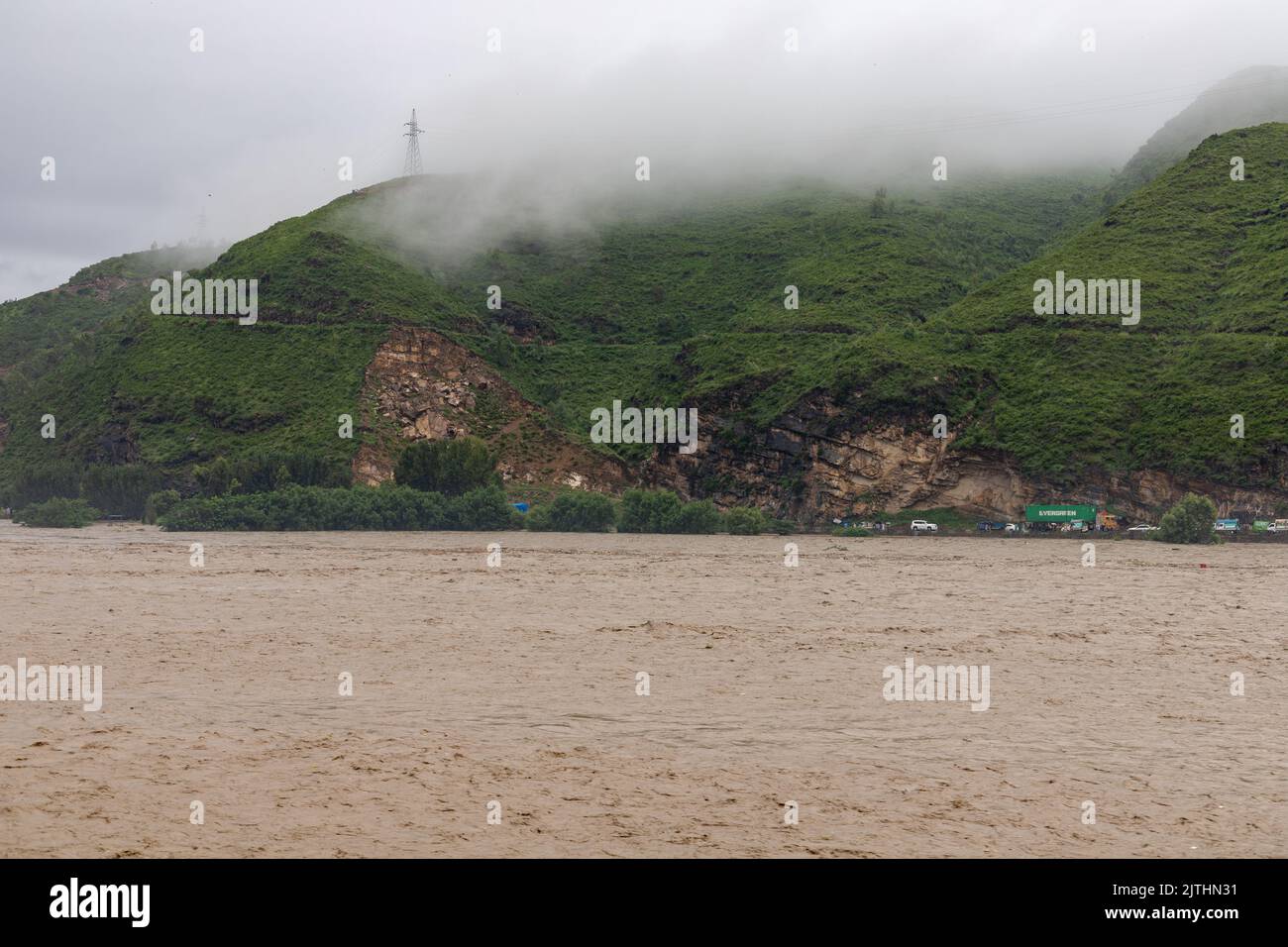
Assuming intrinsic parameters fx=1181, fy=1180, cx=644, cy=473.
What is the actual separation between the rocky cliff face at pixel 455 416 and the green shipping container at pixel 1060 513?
133 feet

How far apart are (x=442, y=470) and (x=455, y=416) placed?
84.5 feet

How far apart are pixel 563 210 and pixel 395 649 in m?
150

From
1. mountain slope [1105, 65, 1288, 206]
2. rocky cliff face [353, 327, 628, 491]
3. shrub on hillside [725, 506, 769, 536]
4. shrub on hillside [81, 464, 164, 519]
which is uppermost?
mountain slope [1105, 65, 1288, 206]

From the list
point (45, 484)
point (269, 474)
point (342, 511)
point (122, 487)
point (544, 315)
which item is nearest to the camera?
point (342, 511)

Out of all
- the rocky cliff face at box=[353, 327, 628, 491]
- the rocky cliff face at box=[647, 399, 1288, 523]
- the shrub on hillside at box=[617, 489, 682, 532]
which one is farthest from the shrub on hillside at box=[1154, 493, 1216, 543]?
the rocky cliff face at box=[353, 327, 628, 491]

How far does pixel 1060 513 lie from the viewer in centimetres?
8288

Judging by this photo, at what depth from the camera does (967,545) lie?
74375mm

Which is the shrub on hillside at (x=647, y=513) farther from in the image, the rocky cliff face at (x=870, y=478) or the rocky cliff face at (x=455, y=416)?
the rocky cliff face at (x=455, y=416)

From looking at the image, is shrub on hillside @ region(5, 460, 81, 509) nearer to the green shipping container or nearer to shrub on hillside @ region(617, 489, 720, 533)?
shrub on hillside @ region(617, 489, 720, 533)

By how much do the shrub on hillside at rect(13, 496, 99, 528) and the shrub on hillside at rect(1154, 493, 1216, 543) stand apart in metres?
79.6

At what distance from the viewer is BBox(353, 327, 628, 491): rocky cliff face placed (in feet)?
364

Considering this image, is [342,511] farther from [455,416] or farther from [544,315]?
[544,315]

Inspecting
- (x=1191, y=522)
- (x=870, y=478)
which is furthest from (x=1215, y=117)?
(x=1191, y=522)
